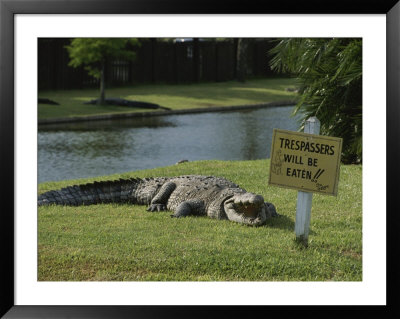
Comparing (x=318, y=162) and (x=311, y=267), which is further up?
(x=318, y=162)

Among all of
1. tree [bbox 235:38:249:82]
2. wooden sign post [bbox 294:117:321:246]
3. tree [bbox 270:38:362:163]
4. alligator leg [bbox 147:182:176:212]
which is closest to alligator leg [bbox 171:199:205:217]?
alligator leg [bbox 147:182:176:212]

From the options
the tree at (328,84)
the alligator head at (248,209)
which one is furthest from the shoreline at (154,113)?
the alligator head at (248,209)

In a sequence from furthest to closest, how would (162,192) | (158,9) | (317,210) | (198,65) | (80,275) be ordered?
(198,65)
(162,192)
(317,210)
(80,275)
(158,9)

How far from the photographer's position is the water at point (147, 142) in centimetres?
1134

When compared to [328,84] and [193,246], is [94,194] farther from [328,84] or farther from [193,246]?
[328,84]

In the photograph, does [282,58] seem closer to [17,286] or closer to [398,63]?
[398,63]

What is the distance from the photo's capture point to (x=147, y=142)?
13.7 meters

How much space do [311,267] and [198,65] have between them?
20.4 metres

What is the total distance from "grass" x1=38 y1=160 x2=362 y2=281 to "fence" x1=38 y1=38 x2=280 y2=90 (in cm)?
1488

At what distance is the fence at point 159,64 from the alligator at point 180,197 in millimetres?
14167

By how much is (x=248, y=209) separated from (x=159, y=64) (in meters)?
18.3

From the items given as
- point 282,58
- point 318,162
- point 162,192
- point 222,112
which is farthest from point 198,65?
point 318,162

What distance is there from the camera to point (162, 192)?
7551mm

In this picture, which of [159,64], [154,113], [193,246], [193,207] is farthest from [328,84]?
[159,64]
